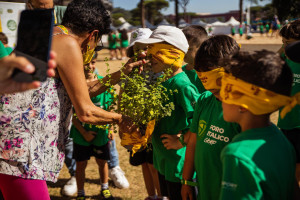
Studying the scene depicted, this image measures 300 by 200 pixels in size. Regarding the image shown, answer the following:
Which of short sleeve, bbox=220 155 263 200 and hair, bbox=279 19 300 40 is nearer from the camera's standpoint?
short sleeve, bbox=220 155 263 200

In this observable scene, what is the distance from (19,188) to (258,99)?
1.77m

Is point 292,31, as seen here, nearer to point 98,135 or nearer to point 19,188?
point 98,135

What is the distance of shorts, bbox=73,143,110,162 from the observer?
4.12 metres

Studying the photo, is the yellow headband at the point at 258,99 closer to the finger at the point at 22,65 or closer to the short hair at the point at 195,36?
the finger at the point at 22,65

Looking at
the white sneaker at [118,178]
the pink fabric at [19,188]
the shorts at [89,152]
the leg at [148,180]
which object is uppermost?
the pink fabric at [19,188]

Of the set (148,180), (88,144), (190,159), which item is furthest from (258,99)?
(88,144)

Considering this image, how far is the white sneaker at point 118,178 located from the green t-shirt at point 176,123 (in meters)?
1.57

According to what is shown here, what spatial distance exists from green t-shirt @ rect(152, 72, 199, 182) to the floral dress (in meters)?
0.99

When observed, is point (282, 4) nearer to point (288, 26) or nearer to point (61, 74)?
point (288, 26)

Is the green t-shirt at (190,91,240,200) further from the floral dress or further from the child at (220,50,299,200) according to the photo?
the floral dress

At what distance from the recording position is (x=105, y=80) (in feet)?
9.18

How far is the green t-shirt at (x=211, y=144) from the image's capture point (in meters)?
2.12

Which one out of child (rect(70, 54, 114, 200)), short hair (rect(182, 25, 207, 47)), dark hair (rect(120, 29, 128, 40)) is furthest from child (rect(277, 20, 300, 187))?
dark hair (rect(120, 29, 128, 40))

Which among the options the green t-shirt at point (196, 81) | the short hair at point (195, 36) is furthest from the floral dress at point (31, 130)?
the short hair at point (195, 36)
